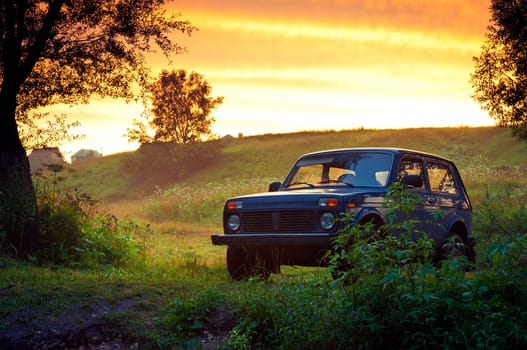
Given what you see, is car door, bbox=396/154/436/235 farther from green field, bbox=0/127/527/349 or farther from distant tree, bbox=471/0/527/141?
distant tree, bbox=471/0/527/141

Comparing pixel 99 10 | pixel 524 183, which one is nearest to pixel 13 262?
pixel 99 10

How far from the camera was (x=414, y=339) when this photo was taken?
209 inches

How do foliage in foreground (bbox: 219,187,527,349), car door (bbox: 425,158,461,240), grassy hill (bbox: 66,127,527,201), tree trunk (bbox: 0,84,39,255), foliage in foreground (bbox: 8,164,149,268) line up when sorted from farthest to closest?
grassy hill (bbox: 66,127,527,201) → foliage in foreground (bbox: 8,164,149,268) → tree trunk (bbox: 0,84,39,255) → car door (bbox: 425,158,461,240) → foliage in foreground (bbox: 219,187,527,349)

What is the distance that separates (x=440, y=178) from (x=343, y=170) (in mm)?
2071

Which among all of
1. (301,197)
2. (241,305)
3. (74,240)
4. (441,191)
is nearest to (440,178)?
(441,191)

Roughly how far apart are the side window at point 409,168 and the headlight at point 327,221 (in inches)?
67.5

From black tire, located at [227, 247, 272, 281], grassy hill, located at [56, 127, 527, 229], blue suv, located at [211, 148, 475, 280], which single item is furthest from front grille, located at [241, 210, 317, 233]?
grassy hill, located at [56, 127, 527, 229]

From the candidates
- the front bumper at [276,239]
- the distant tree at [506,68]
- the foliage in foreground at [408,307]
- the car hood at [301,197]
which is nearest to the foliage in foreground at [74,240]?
the front bumper at [276,239]

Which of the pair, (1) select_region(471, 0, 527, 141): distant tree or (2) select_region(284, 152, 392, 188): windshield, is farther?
(1) select_region(471, 0, 527, 141): distant tree

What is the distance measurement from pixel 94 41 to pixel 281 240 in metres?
7.76

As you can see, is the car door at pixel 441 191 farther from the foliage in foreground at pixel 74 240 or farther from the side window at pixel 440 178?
the foliage in foreground at pixel 74 240

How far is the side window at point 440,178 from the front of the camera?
423 inches

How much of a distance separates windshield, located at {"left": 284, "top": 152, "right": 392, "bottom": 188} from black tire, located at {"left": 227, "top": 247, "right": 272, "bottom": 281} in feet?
4.20

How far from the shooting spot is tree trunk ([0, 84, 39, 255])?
470 inches
